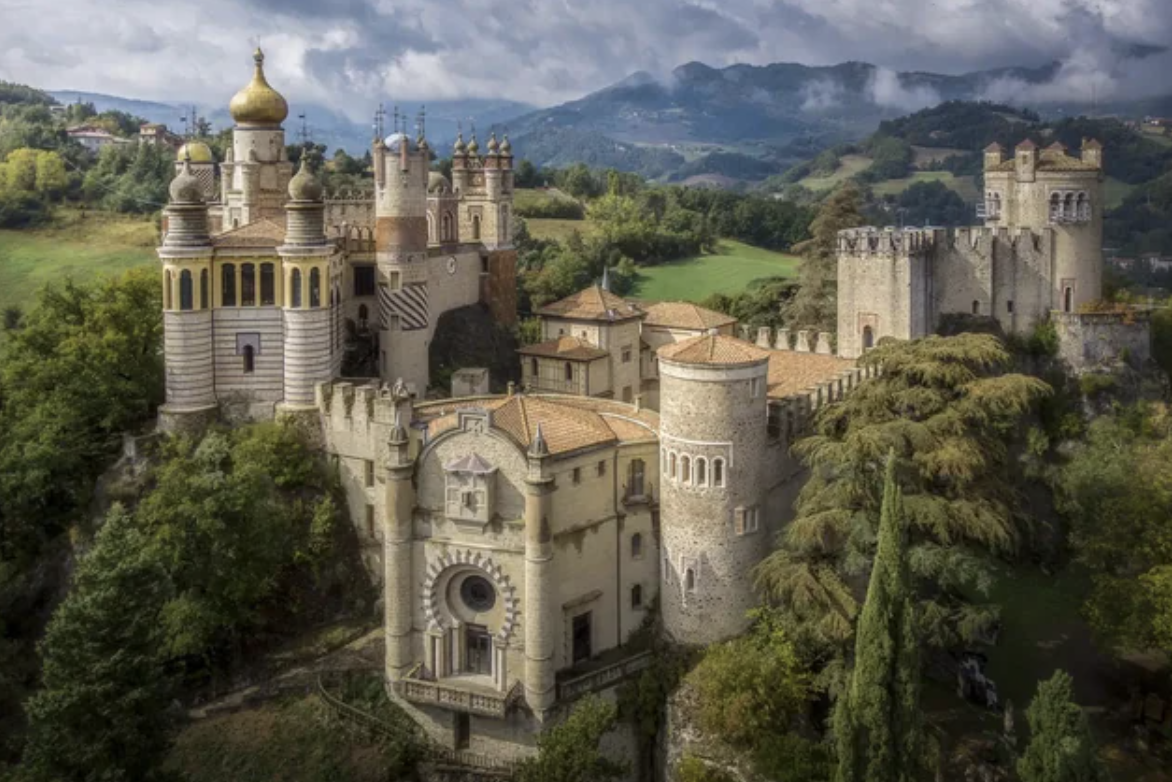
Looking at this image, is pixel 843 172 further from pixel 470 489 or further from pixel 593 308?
pixel 470 489

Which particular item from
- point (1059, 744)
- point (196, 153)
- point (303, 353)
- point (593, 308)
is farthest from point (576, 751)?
point (196, 153)

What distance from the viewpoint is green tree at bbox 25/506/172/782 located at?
2936cm

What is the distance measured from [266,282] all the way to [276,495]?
788cm

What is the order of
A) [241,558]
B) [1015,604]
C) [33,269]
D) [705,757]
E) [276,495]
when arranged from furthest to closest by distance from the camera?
[33,269] < [1015,604] < [276,495] < [241,558] < [705,757]

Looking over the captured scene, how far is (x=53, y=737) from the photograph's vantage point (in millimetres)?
29375

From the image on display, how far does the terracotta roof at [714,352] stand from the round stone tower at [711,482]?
0.03 metres

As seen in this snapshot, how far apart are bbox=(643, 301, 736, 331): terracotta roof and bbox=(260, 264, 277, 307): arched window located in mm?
16844

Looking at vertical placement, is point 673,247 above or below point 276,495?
above

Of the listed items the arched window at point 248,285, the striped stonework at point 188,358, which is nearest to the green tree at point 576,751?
the striped stonework at point 188,358

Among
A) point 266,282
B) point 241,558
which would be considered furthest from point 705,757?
point 266,282

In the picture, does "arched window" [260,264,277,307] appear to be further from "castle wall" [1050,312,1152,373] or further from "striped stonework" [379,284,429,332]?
"castle wall" [1050,312,1152,373]

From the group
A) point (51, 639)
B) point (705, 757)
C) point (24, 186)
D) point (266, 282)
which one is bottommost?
point (705, 757)

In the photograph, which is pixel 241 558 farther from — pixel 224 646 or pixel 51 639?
pixel 51 639

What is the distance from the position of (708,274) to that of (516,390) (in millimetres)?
38095
